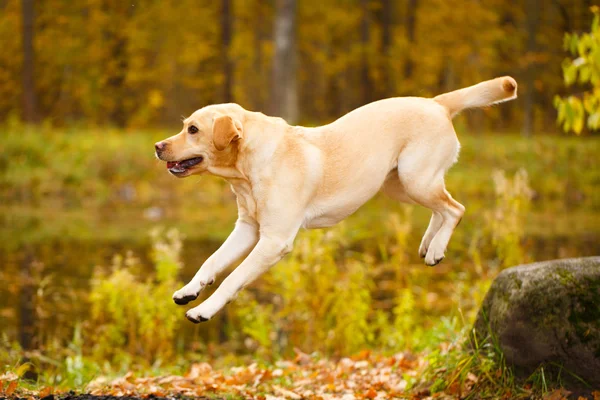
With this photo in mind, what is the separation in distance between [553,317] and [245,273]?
209 cm

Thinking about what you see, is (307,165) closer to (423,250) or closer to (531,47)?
(423,250)

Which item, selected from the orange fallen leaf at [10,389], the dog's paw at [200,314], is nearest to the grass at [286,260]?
the orange fallen leaf at [10,389]

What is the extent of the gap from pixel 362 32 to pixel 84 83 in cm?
1040

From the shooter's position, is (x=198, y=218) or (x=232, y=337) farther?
(x=198, y=218)

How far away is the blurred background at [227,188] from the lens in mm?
8258

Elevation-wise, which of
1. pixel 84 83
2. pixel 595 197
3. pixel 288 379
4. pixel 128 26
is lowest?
pixel 595 197

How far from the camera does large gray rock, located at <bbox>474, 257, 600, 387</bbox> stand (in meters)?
5.25

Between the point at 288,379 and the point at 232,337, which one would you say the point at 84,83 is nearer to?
the point at 232,337

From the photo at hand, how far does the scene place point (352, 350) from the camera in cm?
824

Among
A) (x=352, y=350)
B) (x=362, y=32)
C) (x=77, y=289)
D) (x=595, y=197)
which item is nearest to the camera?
(x=352, y=350)

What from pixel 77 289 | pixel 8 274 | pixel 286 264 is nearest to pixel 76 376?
pixel 286 264

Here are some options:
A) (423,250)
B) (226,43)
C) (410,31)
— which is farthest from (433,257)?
(410,31)

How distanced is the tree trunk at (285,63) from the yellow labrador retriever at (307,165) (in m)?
17.4

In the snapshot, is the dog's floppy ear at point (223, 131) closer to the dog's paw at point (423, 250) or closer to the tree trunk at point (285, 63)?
the dog's paw at point (423, 250)
